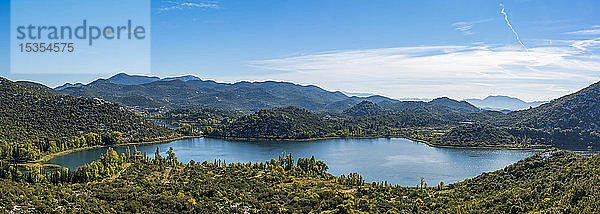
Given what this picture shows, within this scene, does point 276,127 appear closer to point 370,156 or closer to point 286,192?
point 370,156

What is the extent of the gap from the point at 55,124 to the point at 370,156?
9559 cm

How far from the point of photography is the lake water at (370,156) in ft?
275

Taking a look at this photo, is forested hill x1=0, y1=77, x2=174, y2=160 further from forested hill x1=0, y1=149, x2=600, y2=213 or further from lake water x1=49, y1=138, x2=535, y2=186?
forested hill x1=0, y1=149, x2=600, y2=213

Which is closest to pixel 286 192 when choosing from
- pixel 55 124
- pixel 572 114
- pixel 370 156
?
pixel 370 156

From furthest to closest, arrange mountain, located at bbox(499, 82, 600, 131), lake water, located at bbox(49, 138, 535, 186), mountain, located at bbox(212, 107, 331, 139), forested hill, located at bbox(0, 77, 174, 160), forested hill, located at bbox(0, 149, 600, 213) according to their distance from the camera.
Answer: mountain, located at bbox(212, 107, 331, 139)
mountain, located at bbox(499, 82, 600, 131)
forested hill, located at bbox(0, 77, 174, 160)
lake water, located at bbox(49, 138, 535, 186)
forested hill, located at bbox(0, 149, 600, 213)

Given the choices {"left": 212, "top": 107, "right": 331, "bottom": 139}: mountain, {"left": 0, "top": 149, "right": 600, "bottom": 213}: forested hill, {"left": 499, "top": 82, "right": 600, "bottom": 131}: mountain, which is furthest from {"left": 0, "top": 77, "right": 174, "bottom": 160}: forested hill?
{"left": 499, "top": 82, "right": 600, "bottom": 131}: mountain

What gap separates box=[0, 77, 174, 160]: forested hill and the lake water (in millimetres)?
7059

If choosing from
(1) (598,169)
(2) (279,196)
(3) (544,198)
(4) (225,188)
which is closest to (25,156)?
(4) (225,188)

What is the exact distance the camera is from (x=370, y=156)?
108438 millimetres

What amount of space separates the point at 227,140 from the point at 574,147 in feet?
406

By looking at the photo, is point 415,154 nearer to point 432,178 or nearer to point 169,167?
point 432,178

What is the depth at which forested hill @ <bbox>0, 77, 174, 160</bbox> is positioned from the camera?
307 feet

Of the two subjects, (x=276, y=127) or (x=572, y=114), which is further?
(x=276, y=127)

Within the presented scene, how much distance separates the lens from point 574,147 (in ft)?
410
